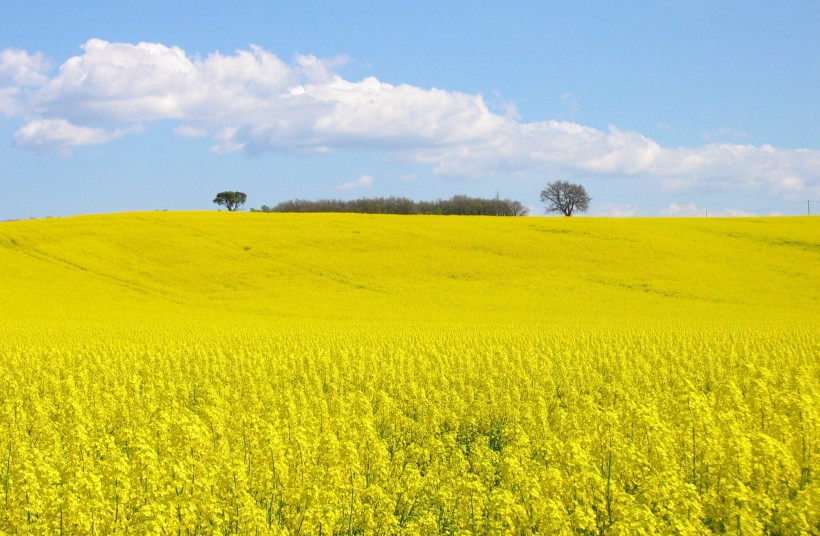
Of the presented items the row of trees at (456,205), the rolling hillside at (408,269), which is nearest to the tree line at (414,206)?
the row of trees at (456,205)

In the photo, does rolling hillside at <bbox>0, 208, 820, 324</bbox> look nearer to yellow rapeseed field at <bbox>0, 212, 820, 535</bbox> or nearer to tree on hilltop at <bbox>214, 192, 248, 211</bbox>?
yellow rapeseed field at <bbox>0, 212, 820, 535</bbox>

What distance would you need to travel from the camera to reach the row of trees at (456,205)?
3187 inches

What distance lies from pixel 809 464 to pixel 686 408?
1.49 m

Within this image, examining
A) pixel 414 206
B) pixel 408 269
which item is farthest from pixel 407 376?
pixel 414 206

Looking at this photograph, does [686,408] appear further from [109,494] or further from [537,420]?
[109,494]

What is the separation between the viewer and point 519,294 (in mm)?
34312

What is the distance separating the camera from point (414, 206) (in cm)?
8056

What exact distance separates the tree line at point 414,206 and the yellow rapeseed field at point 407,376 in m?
30.7

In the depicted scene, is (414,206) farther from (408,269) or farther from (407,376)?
(407,376)

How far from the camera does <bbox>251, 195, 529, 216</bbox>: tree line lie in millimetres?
80562

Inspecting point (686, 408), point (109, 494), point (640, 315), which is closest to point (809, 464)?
point (686, 408)

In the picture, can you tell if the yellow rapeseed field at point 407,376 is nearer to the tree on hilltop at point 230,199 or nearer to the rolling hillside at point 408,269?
the rolling hillside at point 408,269

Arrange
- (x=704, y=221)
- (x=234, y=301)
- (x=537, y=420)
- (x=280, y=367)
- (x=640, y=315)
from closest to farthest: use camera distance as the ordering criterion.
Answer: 1. (x=537, y=420)
2. (x=280, y=367)
3. (x=640, y=315)
4. (x=234, y=301)
5. (x=704, y=221)

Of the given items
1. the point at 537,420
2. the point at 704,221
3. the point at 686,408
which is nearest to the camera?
the point at 686,408
